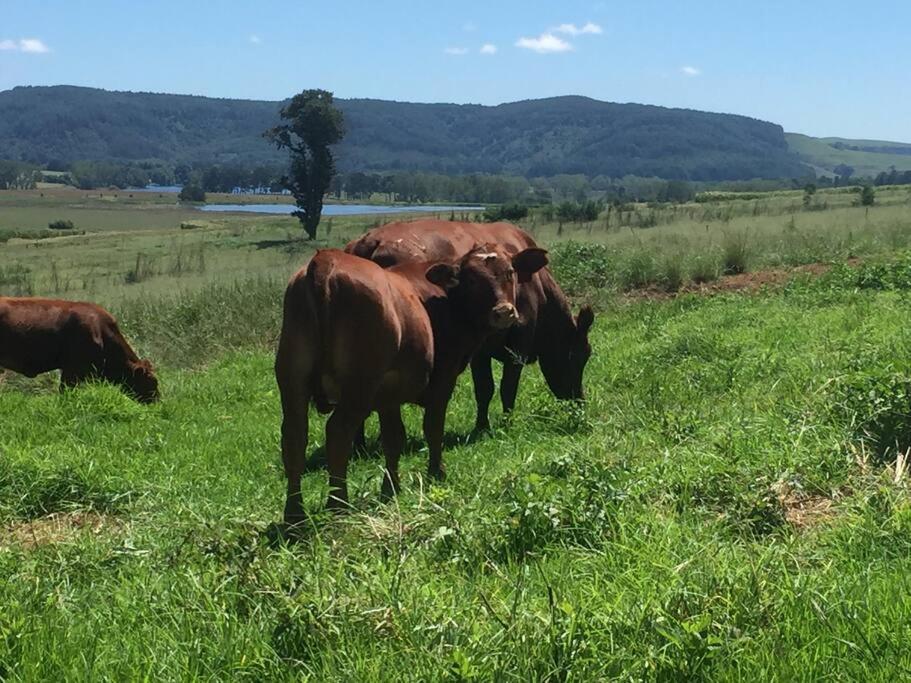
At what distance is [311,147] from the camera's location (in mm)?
52500

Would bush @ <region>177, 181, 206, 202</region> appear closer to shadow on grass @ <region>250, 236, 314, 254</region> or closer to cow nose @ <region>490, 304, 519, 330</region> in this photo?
shadow on grass @ <region>250, 236, 314, 254</region>

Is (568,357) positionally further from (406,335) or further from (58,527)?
(58,527)

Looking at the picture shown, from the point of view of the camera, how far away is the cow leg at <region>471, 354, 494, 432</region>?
29.9 feet

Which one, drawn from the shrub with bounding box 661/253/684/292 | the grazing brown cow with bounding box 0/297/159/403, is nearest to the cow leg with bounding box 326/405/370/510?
the grazing brown cow with bounding box 0/297/159/403

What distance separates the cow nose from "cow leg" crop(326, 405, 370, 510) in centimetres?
160

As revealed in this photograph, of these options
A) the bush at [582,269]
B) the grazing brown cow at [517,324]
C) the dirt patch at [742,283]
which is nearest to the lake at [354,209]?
the bush at [582,269]

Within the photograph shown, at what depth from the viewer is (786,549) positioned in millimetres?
4055

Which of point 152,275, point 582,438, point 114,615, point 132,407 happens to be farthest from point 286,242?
point 114,615

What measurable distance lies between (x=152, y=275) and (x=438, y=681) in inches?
1184

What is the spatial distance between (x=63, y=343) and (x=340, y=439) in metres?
8.15

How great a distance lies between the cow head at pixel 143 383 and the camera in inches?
467

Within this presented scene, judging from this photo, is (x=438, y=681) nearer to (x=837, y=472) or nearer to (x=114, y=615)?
(x=114, y=615)

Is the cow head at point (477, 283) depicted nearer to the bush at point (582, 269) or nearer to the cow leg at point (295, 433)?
the cow leg at point (295, 433)

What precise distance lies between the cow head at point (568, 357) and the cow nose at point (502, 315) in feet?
9.82
